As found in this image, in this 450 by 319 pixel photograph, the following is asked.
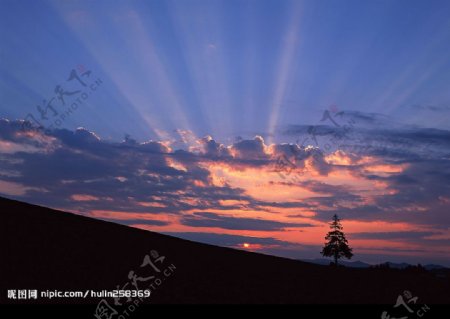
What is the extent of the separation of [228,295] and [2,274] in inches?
488

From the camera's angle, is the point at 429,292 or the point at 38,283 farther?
the point at 429,292

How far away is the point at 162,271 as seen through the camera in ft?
101

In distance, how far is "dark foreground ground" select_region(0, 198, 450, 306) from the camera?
26750mm

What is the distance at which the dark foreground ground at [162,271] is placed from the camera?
87.8ft

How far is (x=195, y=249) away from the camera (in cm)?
3962

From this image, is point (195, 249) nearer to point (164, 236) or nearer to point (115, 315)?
point (164, 236)

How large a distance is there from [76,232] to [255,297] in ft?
51.0

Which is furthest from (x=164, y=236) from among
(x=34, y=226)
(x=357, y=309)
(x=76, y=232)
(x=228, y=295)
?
(x=357, y=309)

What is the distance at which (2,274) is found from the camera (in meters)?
25.5

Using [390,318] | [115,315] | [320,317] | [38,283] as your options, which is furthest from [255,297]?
[38,283]

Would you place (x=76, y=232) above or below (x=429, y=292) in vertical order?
above

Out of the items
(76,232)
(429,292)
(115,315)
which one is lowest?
(115,315)

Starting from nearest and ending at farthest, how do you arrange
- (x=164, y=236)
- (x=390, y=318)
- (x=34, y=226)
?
1. (x=390, y=318)
2. (x=34, y=226)
3. (x=164, y=236)

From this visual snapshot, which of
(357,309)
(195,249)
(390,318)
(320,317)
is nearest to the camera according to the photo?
(320,317)
